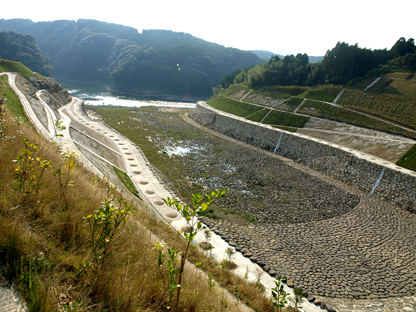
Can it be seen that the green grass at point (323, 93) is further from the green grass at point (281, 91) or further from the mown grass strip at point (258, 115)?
the mown grass strip at point (258, 115)

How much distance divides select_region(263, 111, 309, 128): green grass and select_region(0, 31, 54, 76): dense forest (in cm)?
6979

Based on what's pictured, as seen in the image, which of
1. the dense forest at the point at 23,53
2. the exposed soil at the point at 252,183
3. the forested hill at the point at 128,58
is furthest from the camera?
the forested hill at the point at 128,58

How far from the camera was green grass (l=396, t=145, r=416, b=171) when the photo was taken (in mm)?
15688

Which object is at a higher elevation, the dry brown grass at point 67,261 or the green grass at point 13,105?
the dry brown grass at point 67,261

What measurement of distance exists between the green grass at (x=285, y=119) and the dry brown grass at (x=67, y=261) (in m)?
23.9

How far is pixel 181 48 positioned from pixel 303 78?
3394 inches

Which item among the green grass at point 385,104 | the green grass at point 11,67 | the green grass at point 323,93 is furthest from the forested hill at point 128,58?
the green grass at point 385,104

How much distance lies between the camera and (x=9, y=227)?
10.2ft

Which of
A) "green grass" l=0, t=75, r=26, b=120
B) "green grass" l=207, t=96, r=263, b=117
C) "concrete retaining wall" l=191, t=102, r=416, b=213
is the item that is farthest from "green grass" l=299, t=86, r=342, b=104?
"green grass" l=0, t=75, r=26, b=120

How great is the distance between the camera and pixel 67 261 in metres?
3.19

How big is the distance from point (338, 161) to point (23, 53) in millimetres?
85679

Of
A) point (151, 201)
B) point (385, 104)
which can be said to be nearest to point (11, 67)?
point (151, 201)

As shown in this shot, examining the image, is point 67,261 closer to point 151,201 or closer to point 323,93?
point 151,201

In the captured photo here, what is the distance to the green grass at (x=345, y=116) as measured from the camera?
2021 centimetres
